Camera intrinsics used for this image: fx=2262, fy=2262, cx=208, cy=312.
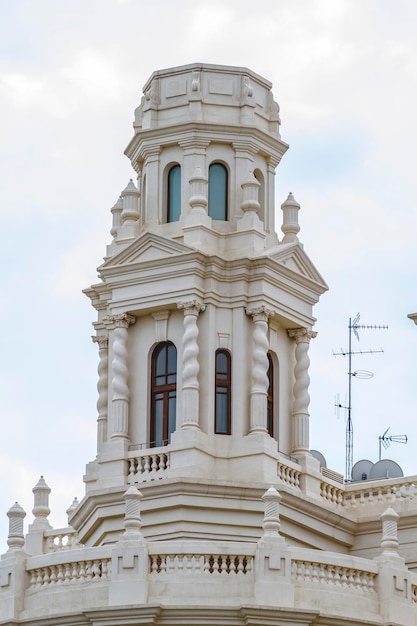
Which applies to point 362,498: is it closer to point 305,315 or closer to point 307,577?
point 305,315

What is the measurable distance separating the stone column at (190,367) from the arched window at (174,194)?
3002 millimetres

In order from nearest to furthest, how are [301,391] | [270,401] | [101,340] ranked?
[270,401], [301,391], [101,340]

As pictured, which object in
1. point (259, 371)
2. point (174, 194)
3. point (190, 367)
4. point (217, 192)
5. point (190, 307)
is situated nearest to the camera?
point (190, 367)

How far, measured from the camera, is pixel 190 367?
53562 millimetres

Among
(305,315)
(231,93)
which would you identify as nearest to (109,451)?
(305,315)

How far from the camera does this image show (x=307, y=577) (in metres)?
46.7

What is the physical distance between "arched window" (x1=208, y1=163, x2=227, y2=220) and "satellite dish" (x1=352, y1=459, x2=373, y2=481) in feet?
26.4

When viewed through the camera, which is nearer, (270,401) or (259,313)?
(259,313)

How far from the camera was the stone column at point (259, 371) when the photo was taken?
53.6 metres

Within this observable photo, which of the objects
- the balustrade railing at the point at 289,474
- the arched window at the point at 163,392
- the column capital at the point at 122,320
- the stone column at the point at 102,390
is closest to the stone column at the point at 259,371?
the balustrade railing at the point at 289,474

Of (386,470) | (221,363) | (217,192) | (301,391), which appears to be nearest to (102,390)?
(221,363)

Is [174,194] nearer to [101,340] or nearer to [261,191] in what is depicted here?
[261,191]

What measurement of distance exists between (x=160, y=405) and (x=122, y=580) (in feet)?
29.7

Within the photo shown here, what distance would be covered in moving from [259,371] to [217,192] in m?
5.08
